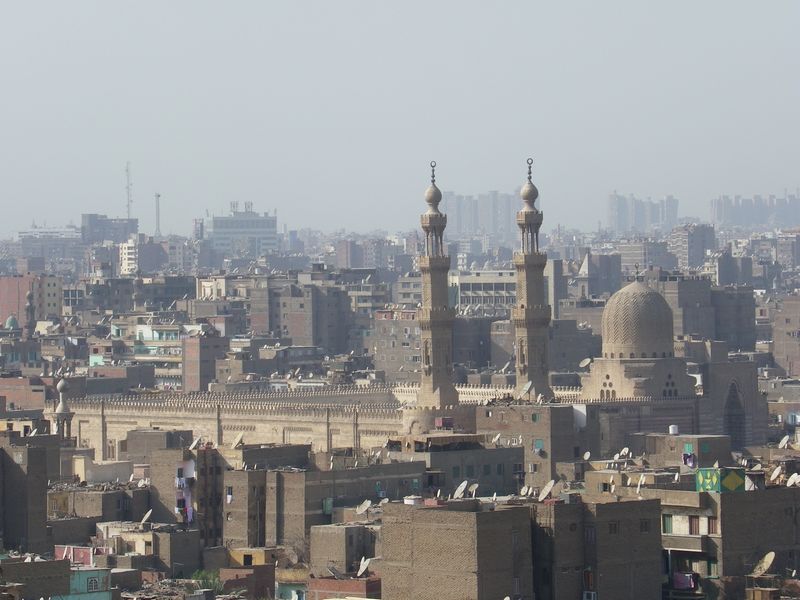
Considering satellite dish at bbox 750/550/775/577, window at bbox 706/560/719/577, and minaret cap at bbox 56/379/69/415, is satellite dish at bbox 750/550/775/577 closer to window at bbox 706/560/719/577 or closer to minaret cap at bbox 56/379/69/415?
window at bbox 706/560/719/577

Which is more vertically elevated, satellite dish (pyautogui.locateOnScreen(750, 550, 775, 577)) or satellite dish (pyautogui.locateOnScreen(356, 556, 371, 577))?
satellite dish (pyautogui.locateOnScreen(750, 550, 775, 577))

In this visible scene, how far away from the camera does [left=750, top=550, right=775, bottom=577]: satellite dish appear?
168 ft

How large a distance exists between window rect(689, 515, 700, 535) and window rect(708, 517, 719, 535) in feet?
0.78

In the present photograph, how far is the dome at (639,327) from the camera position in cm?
8806

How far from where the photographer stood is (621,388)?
87312mm

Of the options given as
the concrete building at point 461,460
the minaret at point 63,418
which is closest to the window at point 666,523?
the concrete building at point 461,460

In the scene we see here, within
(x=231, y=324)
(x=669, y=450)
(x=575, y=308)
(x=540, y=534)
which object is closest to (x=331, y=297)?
(x=231, y=324)

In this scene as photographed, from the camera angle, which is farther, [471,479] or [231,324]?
[231,324]

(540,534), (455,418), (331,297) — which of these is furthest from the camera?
(331,297)

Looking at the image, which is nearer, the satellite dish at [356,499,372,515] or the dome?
the satellite dish at [356,499,372,515]

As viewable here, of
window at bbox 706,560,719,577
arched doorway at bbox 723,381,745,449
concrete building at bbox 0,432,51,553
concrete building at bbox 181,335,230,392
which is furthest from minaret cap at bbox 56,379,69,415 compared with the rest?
window at bbox 706,560,719,577

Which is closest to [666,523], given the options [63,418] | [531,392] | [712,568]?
[712,568]

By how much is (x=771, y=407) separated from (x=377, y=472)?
41.5 metres

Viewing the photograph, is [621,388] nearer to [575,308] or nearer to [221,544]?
[221,544]
